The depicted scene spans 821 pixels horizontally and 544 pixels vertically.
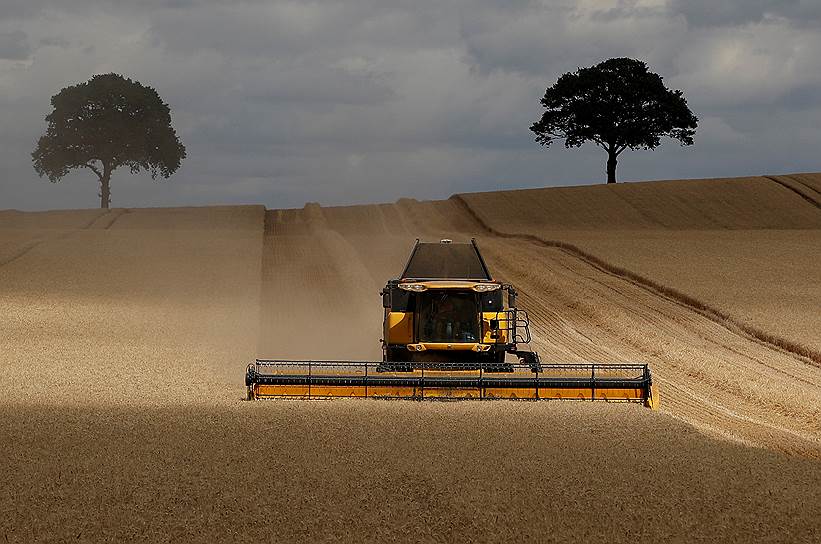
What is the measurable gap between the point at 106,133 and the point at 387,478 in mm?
83444

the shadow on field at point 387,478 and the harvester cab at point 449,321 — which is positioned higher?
the harvester cab at point 449,321

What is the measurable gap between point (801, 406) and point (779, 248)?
29.5m

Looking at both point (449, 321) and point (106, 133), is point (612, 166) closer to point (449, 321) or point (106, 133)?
point (106, 133)

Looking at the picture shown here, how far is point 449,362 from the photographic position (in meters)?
19.6

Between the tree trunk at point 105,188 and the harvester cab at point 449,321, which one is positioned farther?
the tree trunk at point 105,188

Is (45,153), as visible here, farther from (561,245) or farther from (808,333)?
(808,333)

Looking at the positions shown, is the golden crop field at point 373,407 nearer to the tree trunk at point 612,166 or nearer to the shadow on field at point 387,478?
the shadow on field at point 387,478

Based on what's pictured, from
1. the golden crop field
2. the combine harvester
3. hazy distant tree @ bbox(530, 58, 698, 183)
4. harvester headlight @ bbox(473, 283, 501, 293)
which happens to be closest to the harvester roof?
the combine harvester

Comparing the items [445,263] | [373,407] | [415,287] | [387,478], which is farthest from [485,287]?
[387,478]

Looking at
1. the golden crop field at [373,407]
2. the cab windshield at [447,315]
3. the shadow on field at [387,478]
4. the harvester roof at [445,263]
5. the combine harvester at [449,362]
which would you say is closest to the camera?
the shadow on field at [387,478]

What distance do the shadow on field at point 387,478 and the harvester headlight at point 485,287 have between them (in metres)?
4.26

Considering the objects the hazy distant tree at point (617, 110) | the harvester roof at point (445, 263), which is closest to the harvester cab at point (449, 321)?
the harvester roof at point (445, 263)

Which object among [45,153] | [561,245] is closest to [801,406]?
[561,245]

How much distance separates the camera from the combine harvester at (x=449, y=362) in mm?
17438
